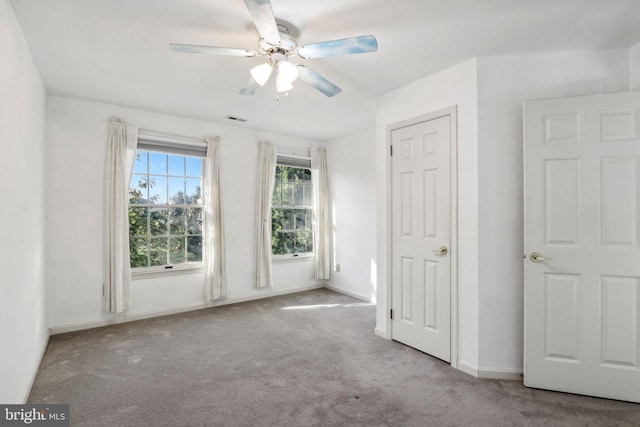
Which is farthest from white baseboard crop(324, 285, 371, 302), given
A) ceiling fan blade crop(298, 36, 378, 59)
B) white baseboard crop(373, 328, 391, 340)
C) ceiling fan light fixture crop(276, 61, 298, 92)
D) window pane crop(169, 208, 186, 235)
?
ceiling fan blade crop(298, 36, 378, 59)

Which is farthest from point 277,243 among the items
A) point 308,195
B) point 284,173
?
point 284,173

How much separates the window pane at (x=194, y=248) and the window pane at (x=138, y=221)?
55 centimetres

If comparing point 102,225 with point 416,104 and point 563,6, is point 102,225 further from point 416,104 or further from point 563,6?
point 563,6

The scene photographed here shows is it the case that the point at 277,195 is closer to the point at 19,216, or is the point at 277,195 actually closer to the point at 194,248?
the point at 194,248

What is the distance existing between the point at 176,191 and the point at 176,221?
0.39 m

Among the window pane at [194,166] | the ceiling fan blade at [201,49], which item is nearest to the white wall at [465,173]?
the ceiling fan blade at [201,49]

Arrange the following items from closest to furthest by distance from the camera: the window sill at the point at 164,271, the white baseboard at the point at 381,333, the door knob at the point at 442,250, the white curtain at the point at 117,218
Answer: the door knob at the point at 442,250
the white baseboard at the point at 381,333
the white curtain at the point at 117,218
the window sill at the point at 164,271

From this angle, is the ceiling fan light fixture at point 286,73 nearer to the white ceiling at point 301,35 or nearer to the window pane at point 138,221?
the white ceiling at point 301,35

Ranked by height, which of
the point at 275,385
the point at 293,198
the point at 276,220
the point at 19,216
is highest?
the point at 293,198

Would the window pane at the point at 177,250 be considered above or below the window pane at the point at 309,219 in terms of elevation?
below

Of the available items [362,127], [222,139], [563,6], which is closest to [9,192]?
[222,139]

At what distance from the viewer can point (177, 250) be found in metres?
4.13

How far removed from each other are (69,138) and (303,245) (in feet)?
11.0

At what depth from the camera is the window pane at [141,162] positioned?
12.7 ft
